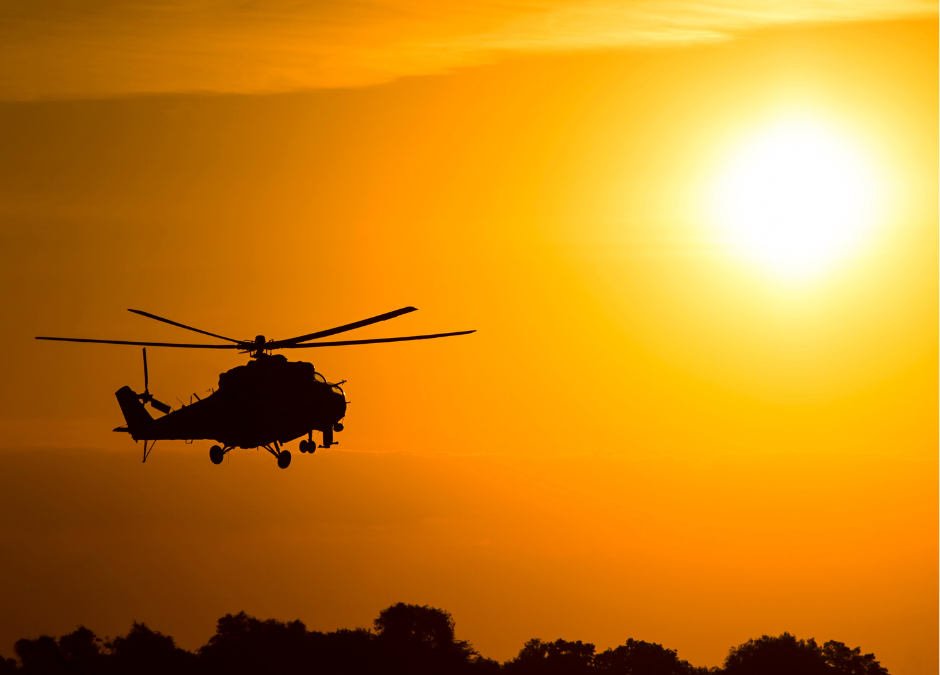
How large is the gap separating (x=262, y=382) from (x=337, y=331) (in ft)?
22.9

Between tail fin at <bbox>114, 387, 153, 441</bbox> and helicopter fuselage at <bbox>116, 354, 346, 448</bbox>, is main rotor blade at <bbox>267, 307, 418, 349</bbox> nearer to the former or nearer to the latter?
helicopter fuselage at <bbox>116, 354, 346, 448</bbox>

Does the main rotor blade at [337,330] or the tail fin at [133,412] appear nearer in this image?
the main rotor blade at [337,330]

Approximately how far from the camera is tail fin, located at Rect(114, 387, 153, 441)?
86.3m

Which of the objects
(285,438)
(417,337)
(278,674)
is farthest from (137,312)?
(278,674)

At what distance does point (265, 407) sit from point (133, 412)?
12.2m

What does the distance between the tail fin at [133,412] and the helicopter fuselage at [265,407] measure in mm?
4266

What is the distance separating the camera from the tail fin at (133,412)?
283 ft

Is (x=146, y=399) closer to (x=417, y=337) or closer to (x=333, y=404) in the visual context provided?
(x=333, y=404)

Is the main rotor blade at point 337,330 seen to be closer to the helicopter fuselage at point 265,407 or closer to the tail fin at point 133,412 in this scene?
the helicopter fuselage at point 265,407

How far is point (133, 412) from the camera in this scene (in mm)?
87562

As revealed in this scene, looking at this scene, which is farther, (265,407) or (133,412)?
(133,412)

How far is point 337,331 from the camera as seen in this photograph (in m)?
76.9

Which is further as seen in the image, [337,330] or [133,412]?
[133,412]

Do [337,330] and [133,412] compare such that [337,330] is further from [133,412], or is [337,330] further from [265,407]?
[133,412]
